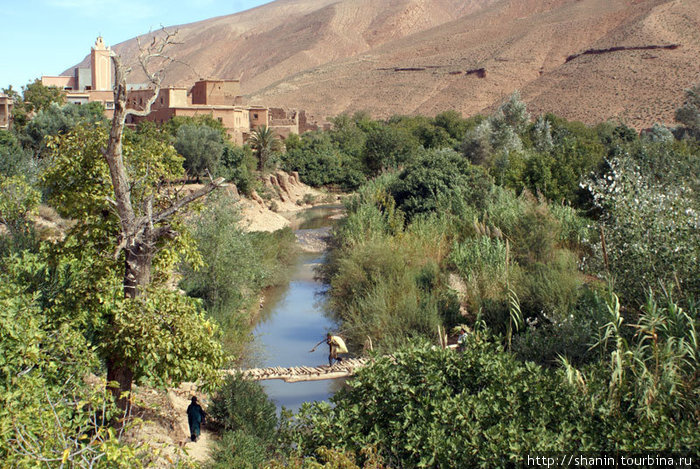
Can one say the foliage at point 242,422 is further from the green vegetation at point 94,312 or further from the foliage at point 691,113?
the foliage at point 691,113

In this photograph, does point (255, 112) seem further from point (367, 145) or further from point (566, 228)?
point (566, 228)

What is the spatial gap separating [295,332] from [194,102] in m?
40.5

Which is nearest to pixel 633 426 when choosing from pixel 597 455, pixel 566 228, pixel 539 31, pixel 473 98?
pixel 597 455

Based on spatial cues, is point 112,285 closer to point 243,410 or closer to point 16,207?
point 243,410

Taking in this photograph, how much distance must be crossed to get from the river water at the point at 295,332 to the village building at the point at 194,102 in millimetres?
18566

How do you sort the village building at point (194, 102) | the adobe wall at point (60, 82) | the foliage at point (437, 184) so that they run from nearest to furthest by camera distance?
the foliage at point (437, 184)
the village building at point (194, 102)
the adobe wall at point (60, 82)

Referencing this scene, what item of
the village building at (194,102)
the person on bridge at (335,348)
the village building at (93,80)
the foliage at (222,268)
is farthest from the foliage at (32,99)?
the person on bridge at (335,348)

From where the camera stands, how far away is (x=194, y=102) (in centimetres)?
5225

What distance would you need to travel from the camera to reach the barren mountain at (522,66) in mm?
62000

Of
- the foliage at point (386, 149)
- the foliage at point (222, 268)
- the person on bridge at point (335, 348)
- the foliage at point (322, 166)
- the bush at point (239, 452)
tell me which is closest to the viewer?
the bush at point (239, 452)

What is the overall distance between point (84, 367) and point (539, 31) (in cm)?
8596

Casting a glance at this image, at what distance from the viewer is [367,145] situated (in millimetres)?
45375

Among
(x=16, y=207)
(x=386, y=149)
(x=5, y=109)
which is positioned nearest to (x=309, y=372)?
(x=16, y=207)

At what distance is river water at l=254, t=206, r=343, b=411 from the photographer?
37.8ft
